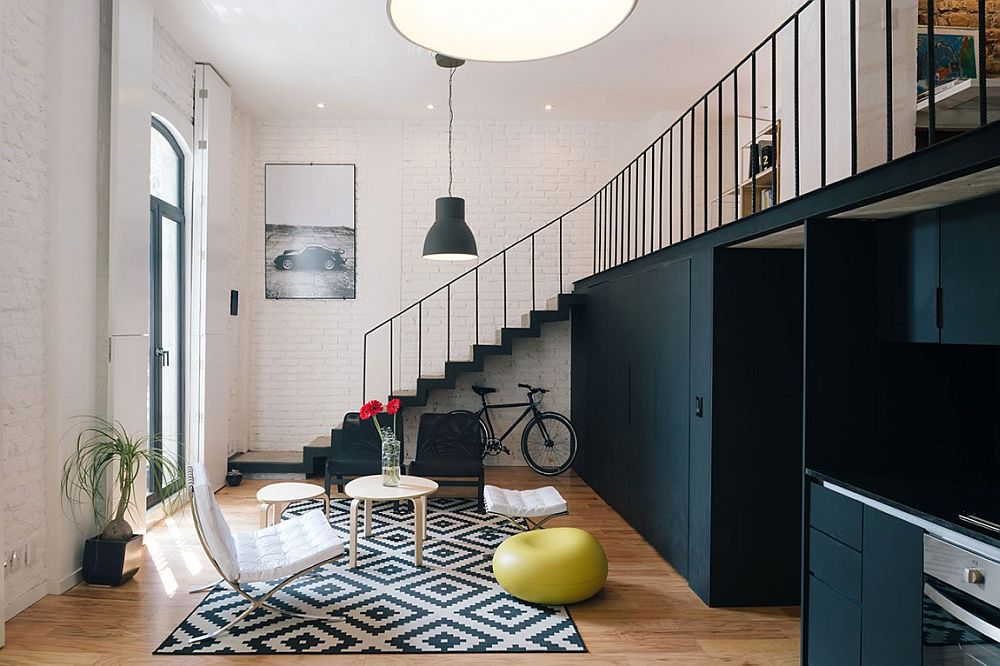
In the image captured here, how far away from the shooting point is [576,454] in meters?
8.27

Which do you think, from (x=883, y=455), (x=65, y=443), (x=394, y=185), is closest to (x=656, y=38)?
(x=394, y=185)

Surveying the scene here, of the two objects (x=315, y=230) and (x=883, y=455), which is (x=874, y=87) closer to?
(x=883, y=455)

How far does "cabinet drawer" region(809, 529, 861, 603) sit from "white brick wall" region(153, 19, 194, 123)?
231 inches

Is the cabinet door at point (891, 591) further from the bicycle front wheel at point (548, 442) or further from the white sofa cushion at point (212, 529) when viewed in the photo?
the bicycle front wheel at point (548, 442)

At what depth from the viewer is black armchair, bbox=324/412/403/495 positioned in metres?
6.69

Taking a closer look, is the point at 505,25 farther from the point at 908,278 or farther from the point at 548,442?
the point at 548,442

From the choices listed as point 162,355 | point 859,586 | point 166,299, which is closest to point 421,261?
point 166,299

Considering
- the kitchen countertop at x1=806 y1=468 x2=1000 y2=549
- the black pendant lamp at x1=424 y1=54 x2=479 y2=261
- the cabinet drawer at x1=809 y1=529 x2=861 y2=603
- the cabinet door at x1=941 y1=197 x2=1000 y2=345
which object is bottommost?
the cabinet drawer at x1=809 y1=529 x2=861 y2=603

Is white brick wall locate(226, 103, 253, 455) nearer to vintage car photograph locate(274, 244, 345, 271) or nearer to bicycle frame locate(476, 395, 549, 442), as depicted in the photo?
vintage car photograph locate(274, 244, 345, 271)

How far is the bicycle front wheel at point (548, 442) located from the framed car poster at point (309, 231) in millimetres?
2621

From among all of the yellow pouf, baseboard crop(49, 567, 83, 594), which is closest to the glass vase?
the yellow pouf

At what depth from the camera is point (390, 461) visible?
17.4ft

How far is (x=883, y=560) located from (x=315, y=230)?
7.04 m

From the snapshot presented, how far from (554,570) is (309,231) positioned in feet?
18.3
